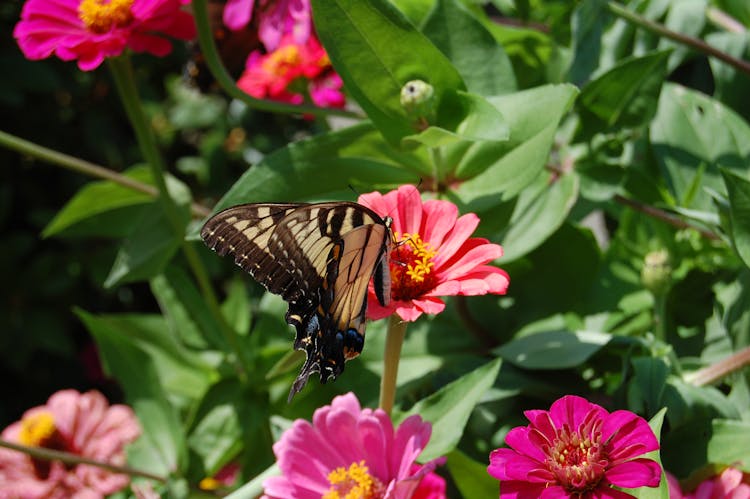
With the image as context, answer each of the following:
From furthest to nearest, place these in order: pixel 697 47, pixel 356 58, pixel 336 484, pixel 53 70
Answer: pixel 53 70
pixel 697 47
pixel 356 58
pixel 336 484

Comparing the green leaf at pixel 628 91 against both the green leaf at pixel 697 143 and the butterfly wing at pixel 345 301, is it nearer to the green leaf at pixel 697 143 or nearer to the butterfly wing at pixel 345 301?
the green leaf at pixel 697 143

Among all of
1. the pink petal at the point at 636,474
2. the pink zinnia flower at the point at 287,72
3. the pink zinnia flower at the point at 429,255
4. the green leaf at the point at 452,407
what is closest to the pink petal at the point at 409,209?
the pink zinnia flower at the point at 429,255

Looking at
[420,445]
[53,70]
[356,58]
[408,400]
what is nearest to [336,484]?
[420,445]

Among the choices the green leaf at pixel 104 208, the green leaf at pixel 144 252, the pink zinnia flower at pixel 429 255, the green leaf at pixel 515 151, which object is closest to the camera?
the pink zinnia flower at pixel 429 255

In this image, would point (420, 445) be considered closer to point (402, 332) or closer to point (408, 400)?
point (402, 332)

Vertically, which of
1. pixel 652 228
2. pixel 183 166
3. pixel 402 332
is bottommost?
pixel 183 166
